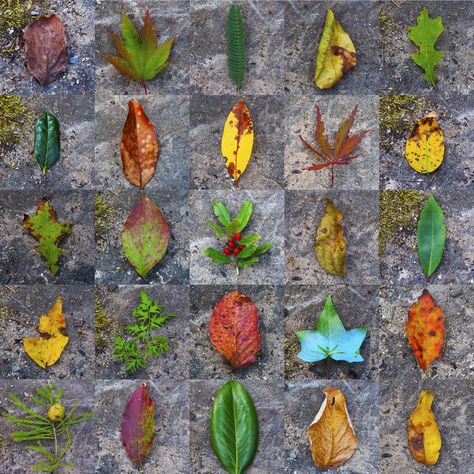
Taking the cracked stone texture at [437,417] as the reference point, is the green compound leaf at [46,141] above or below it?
above

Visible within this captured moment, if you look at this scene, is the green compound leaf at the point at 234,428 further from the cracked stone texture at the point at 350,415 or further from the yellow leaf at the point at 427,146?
the yellow leaf at the point at 427,146

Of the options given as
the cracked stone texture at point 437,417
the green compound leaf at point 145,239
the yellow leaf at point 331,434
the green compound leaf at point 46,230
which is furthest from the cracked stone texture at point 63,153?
the cracked stone texture at point 437,417

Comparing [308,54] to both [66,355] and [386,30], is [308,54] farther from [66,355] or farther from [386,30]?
[66,355]

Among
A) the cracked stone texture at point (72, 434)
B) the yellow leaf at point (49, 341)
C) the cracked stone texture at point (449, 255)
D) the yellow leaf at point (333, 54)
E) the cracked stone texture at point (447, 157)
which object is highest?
the yellow leaf at point (333, 54)

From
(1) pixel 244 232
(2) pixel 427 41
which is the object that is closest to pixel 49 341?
(1) pixel 244 232

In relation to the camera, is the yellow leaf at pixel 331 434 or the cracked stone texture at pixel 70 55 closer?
the yellow leaf at pixel 331 434

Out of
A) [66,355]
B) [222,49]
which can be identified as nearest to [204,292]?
[66,355]

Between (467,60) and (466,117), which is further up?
(467,60)
